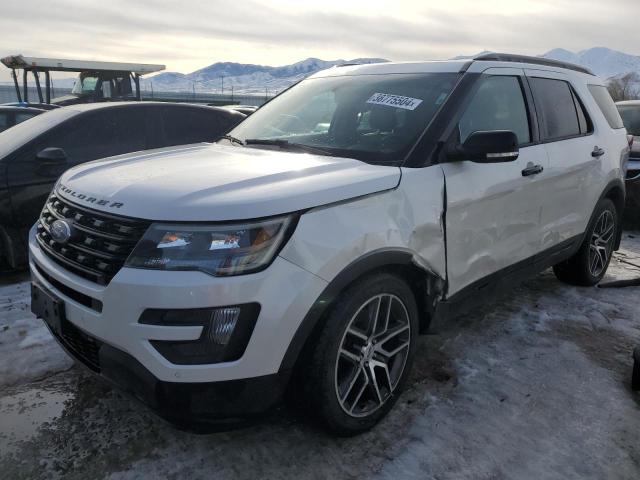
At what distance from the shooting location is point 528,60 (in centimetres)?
375

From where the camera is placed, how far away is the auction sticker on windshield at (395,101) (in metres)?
3.00

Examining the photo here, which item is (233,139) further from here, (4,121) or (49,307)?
(4,121)

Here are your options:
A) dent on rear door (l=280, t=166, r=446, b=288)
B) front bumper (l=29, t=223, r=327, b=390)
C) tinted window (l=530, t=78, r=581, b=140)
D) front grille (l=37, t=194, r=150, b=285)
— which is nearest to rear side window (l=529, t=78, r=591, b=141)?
tinted window (l=530, t=78, r=581, b=140)

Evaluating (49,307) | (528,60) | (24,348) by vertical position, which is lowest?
(24,348)

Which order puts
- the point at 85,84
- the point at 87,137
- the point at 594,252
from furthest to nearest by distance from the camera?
the point at 85,84 → the point at 87,137 → the point at 594,252

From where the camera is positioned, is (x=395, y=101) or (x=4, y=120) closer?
(x=395, y=101)

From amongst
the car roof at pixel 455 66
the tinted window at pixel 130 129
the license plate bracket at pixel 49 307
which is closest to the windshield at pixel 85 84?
the tinted window at pixel 130 129

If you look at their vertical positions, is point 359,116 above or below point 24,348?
above

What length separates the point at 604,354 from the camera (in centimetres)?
352

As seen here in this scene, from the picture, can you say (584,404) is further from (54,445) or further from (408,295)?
(54,445)

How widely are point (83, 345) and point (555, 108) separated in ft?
11.4

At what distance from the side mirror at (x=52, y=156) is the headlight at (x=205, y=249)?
A: 2987mm

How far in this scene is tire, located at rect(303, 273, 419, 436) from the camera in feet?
7.46

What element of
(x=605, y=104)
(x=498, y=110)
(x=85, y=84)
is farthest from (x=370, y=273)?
(x=85, y=84)
